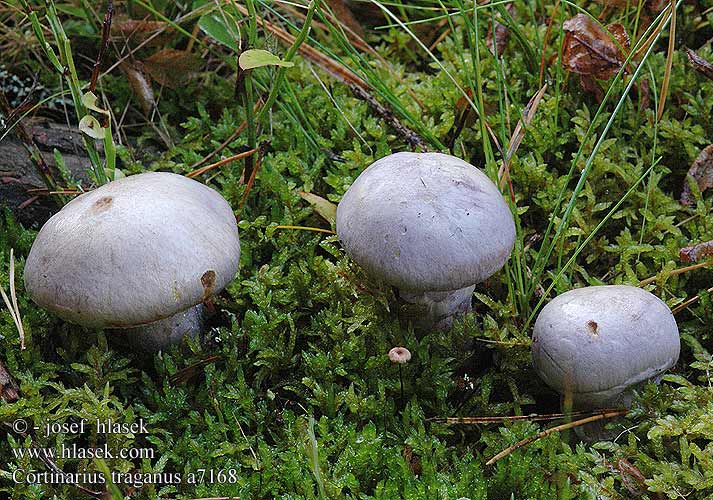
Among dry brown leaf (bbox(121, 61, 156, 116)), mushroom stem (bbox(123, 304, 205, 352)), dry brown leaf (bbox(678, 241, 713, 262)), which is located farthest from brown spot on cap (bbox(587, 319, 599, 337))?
dry brown leaf (bbox(121, 61, 156, 116))

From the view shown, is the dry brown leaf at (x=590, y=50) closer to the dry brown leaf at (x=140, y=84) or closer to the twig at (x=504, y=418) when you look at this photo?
the twig at (x=504, y=418)

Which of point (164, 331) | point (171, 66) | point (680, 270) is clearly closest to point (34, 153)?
point (171, 66)

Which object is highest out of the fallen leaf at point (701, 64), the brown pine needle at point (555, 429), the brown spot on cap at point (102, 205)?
the fallen leaf at point (701, 64)

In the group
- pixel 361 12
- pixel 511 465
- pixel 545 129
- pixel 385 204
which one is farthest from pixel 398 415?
pixel 361 12

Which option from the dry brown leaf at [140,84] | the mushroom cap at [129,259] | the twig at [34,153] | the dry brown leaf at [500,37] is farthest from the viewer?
the dry brown leaf at [500,37]

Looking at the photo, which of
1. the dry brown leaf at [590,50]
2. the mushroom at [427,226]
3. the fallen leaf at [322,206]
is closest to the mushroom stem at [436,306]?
the mushroom at [427,226]

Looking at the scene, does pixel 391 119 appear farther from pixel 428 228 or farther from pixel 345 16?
pixel 428 228
